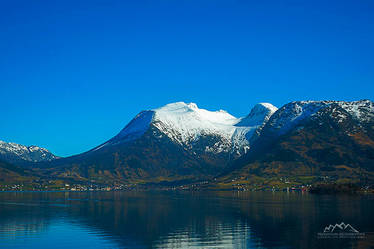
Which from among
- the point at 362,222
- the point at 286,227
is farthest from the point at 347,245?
the point at 362,222

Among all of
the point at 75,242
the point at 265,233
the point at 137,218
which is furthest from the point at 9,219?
the point at 265,233

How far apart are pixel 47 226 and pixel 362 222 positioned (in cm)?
10442

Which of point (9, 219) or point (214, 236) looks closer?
point (214, 236)

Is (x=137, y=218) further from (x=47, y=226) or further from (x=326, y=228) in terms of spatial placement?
(x=326, y=228)

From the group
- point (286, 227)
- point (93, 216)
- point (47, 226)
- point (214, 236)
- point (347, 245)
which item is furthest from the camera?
point (93, 216)

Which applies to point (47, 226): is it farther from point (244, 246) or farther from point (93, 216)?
point (244, 246)

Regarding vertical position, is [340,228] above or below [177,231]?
above

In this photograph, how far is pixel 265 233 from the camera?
4786 inches

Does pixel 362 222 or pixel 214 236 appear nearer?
pixel 214 236

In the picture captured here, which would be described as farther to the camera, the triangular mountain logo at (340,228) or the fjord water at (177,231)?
the triangular mountain logo at (340,228)

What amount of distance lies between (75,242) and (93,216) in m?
68.1

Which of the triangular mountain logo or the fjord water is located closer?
the fjord water

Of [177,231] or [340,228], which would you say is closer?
[340,228]

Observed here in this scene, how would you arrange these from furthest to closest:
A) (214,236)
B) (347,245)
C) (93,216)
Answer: (93,216) → (214,236) → (347,245)
